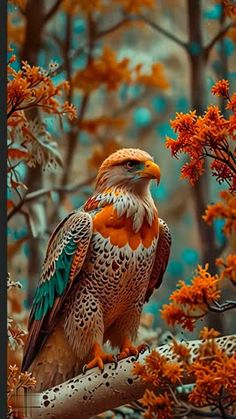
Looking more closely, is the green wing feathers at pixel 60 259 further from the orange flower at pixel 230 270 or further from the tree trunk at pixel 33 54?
the orange flower at pixel 230 270

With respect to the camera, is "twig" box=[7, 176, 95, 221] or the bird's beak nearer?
the bird's beak

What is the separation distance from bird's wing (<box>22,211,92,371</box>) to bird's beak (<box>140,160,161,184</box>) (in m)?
0.10

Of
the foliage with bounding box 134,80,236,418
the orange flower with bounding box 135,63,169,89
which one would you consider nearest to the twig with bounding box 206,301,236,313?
the foliage with bounding box 134,80,236,418

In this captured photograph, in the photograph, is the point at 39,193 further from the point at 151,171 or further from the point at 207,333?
the point at 207,333

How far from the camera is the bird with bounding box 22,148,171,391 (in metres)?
0.98

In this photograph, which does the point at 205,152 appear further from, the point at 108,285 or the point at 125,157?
the point at 108,285

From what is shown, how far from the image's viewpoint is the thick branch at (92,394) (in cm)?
96

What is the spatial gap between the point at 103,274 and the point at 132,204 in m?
0.10

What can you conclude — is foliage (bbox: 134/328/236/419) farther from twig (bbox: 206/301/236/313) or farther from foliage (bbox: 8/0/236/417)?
foliage (bbox: 8/0/236/417)

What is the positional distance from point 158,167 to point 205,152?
67 mm

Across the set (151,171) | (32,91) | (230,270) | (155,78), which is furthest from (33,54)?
(230,270)

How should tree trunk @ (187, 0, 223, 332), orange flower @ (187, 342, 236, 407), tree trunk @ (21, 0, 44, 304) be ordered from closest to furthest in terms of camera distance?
orange flower @ (187, 342, 236, 407), tree trunk @ (187, 0, 223, 332), tree trunk @ (21, 0, 44, 304)

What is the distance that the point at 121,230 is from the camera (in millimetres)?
978

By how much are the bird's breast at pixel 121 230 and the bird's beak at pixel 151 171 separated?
6 centimetres
